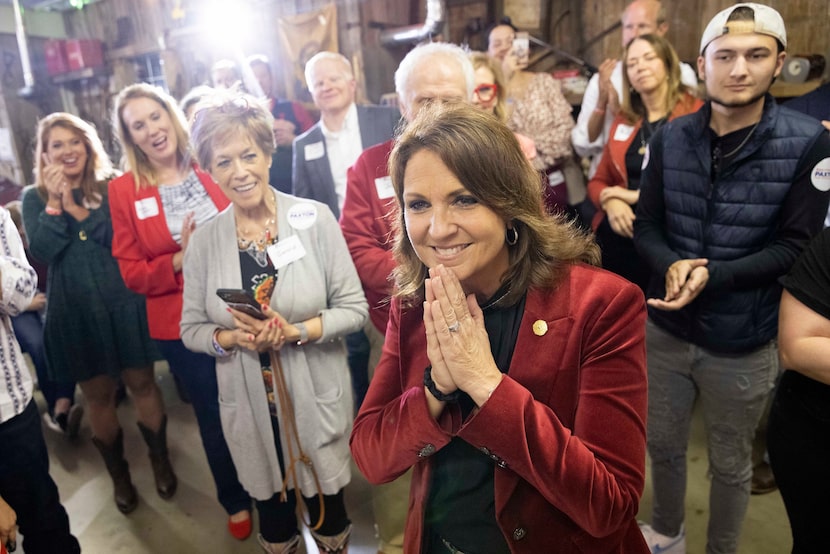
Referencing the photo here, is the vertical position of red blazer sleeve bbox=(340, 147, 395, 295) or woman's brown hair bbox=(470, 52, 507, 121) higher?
woman's brown hair bbox=(470, 52, 507, 121)

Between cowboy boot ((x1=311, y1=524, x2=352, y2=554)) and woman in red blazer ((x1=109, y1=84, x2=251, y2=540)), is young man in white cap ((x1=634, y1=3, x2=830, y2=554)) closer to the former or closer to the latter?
cowboy boot ((x1=311, y1=524, x2=352, y2=554))

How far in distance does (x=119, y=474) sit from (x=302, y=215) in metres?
1.68

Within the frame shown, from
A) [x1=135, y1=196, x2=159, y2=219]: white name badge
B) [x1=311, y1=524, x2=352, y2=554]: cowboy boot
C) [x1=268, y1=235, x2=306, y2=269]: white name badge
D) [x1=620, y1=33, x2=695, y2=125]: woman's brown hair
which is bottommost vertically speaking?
[x1=311, y1=524, x2=352, y2=554]: cowboy boot

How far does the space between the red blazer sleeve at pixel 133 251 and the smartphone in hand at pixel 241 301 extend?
0.70 m

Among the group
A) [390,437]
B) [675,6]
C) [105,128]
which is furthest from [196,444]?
[675,6]

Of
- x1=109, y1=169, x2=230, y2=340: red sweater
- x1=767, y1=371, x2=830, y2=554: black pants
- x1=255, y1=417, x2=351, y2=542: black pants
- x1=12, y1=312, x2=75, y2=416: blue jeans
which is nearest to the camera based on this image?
x1=767, y1=371, x2=830, y2=554: black pants

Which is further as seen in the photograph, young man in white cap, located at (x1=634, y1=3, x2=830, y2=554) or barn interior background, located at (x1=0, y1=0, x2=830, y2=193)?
barn interior background, located at (x1=0, y1=0, x2=830, y2=193)

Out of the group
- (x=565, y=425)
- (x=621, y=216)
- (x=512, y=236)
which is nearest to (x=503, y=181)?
(x=512, y=236)

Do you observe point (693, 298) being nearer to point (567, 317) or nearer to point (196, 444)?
point (567, 317)

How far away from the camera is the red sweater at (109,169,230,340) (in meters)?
1.99

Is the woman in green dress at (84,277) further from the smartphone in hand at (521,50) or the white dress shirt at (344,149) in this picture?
the smartphone in hand at (521,50)

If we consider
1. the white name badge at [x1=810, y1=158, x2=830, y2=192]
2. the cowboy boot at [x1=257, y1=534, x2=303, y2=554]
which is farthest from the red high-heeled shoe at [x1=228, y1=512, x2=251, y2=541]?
the white name badge at [x1=810, y1=158, x2=830, y2=192]

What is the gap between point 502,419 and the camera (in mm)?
816

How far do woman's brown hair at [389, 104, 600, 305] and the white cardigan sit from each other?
67 centimetres
